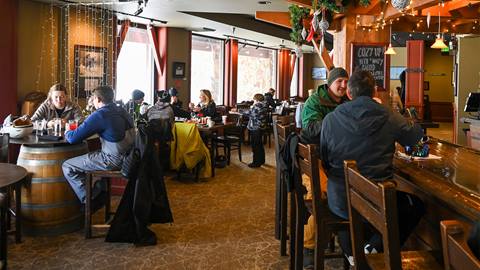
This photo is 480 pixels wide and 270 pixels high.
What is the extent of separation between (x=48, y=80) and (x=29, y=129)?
369 cm

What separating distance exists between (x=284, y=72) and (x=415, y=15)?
10.3 m

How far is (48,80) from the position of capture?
24.8 feet

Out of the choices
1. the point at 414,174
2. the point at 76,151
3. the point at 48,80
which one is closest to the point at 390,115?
the point at 414,174

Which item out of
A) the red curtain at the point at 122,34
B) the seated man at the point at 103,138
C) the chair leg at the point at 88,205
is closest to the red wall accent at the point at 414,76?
the red curtain at the point at 122,34

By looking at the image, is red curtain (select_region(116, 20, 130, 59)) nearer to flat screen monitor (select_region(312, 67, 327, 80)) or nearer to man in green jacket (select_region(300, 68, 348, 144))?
man in green jacket (select_region(300, 68, 348, 144))

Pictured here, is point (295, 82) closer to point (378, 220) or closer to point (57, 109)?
point (57, 109)

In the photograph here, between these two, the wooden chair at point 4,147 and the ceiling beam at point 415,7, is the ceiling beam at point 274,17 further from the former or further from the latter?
the wooden chair at point 4,147

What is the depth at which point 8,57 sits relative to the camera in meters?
6.41

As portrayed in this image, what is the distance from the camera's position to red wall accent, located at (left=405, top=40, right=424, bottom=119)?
9.69 m

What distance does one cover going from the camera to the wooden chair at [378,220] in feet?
5.13

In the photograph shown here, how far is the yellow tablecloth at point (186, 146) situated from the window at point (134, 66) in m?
3.45

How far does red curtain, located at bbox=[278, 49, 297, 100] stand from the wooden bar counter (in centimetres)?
1316

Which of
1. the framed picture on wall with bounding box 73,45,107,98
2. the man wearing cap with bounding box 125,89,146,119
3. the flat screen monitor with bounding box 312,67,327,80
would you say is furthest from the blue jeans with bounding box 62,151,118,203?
the flat screen monitor with bounding box 312,67,327,80

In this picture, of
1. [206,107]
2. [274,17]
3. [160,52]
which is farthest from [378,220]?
[160,52]
